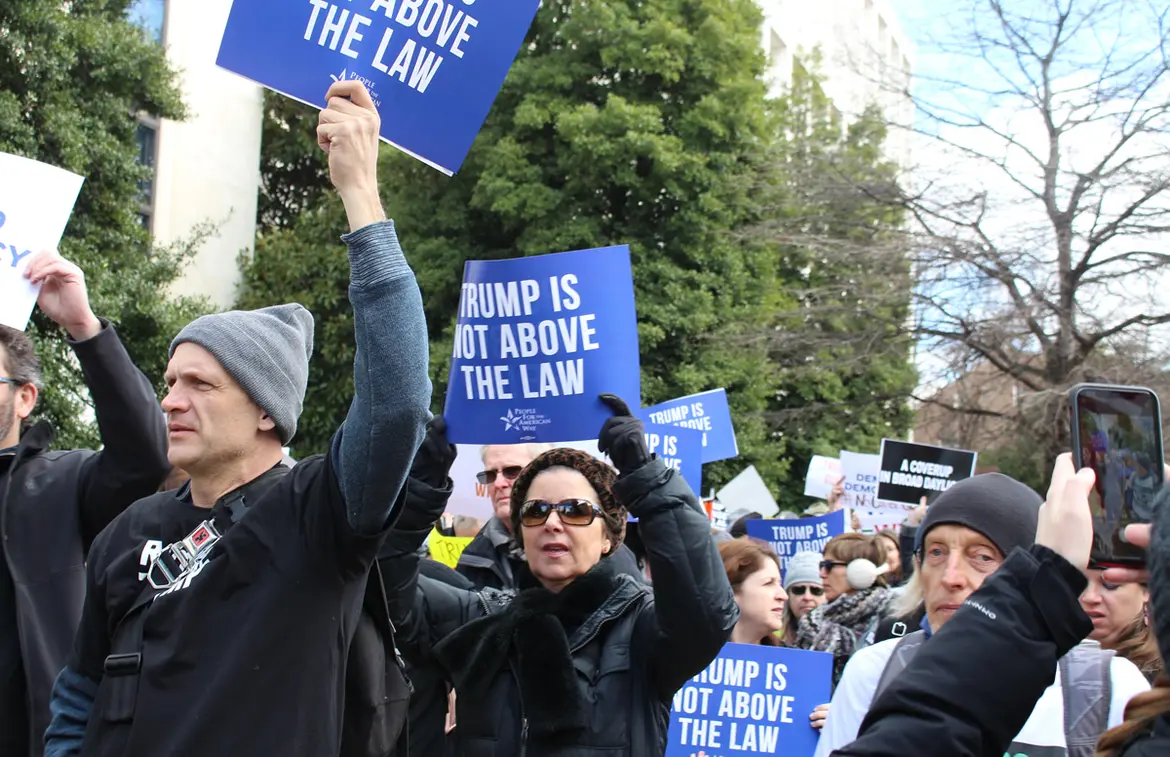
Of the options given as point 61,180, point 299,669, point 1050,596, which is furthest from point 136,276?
point 1050,596

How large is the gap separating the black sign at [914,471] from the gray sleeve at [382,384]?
9739 millimetres

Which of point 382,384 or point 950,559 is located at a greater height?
point 382,384

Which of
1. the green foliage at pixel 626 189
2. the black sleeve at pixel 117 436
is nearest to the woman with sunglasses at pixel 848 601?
the black sleeve at pixel 117 436

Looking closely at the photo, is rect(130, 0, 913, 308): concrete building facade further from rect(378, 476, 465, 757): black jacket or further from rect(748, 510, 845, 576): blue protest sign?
rect(378, 476, 465, 757): black jacket

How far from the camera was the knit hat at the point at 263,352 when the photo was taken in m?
2.59

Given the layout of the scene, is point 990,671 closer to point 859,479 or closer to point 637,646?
point 637,646

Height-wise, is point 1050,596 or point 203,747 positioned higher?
point 1050,596

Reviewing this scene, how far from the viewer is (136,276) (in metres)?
13.4

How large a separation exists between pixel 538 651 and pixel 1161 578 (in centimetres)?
183

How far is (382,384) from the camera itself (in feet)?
7.43

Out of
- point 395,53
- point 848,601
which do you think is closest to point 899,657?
point 395,53

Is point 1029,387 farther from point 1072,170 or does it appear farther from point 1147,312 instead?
point 1072,170

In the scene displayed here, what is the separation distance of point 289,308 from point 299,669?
2.88ft

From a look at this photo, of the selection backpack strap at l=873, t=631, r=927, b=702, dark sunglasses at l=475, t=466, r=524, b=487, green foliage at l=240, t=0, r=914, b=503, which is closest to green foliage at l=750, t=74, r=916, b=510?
green foliage at l=240, t=0, r=914, b=503
